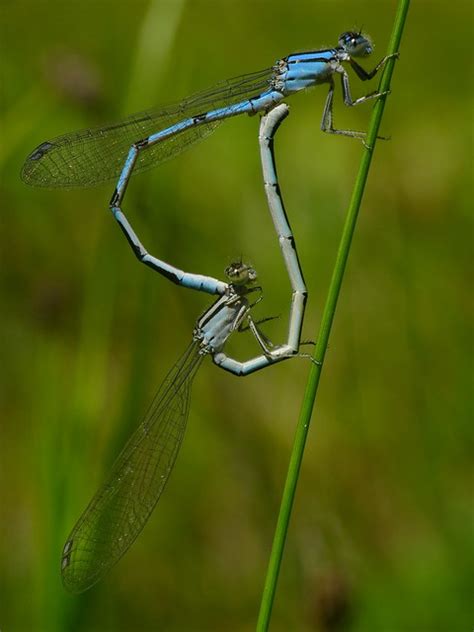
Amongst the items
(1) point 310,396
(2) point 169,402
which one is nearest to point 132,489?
(2) point 169,402

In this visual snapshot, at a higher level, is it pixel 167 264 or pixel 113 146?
pixel 113 146

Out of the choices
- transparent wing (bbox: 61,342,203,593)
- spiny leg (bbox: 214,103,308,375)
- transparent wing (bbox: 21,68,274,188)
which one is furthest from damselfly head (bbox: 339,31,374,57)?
transparent wing (bbox: 61,342,203,593)

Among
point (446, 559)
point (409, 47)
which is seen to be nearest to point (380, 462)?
point (446, 559)

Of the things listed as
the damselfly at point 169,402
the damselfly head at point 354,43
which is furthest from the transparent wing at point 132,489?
the damselfly head at point 354,43

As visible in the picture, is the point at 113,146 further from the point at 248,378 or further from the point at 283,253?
the point at 248,378

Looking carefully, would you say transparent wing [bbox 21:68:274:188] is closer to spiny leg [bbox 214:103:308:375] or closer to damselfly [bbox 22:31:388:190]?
damselfly [bbox 22:31:388:190]

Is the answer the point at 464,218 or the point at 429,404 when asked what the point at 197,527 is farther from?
the point at 464,218
